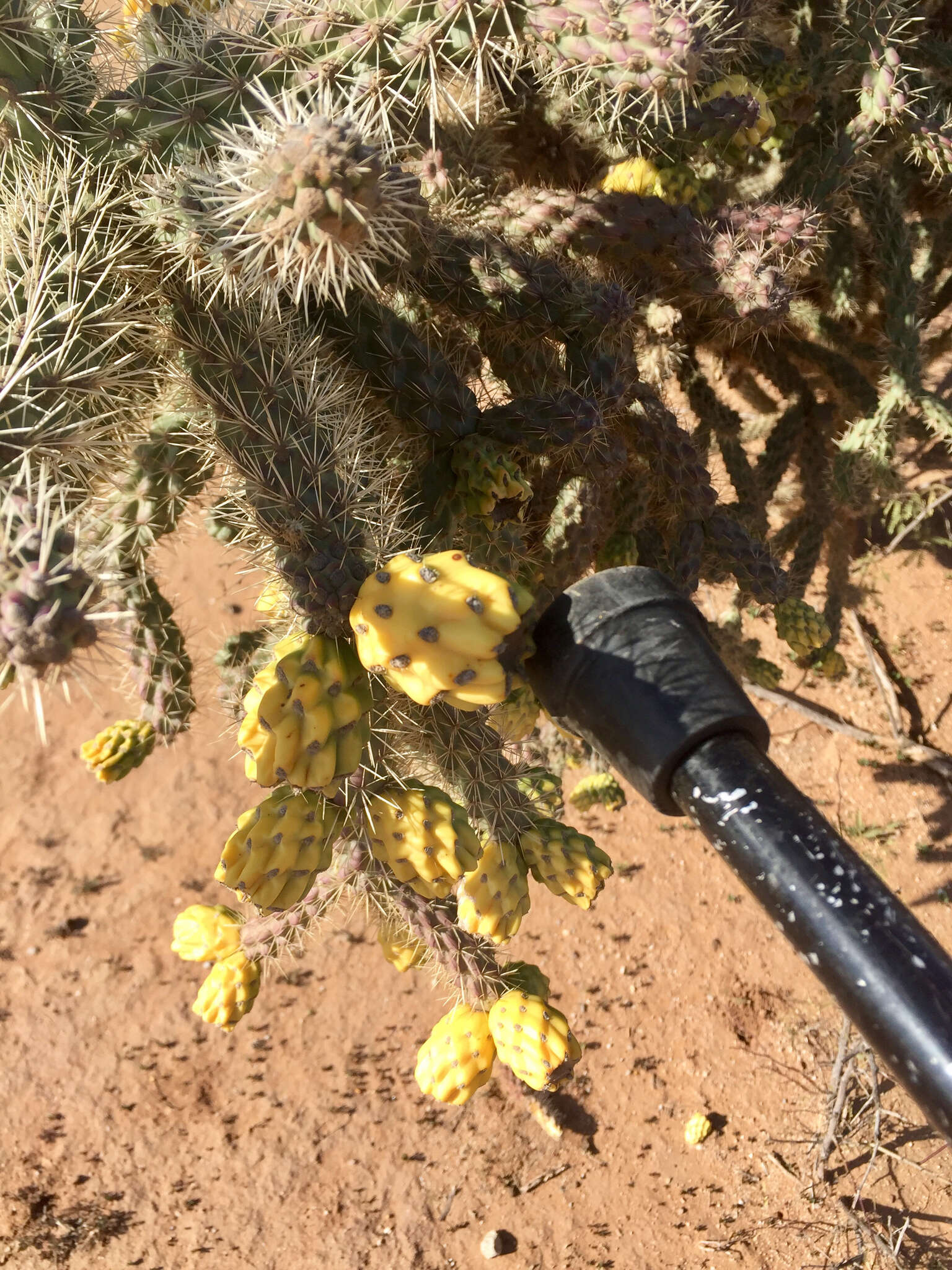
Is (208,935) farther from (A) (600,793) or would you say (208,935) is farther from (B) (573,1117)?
(B) (573,1117)

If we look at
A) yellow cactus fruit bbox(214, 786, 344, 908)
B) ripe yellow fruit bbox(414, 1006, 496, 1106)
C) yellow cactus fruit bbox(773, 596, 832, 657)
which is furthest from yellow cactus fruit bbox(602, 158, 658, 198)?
ripe yellow fruit bbox(414, 1006, 496, 1106)

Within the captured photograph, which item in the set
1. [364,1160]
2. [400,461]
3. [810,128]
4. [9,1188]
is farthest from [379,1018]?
[810,128]

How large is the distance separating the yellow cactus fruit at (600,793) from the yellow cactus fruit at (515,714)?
119 cm

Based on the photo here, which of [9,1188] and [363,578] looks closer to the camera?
[363,578]

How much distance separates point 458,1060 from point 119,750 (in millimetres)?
1207

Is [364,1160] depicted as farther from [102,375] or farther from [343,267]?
[343,267]

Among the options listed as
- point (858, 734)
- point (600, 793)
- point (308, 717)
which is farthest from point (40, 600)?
point (858, 734)

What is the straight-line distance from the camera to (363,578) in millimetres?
1181

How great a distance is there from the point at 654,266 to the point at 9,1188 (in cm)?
389

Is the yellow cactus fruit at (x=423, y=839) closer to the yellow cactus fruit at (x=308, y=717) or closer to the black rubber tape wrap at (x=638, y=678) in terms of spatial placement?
the yellow cactus fruit at (x=308, y=717)

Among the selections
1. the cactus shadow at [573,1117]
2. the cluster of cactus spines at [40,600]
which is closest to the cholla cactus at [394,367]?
the cluster of cactus spines at [40,600]

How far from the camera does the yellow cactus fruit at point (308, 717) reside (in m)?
1.08

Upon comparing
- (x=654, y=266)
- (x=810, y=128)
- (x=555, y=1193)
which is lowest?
(x=555, y=1193)

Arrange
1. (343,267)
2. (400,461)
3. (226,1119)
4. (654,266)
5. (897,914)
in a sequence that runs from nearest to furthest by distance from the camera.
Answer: (897,914) < (343,267) < (400,461) < (654,266) < (226,1119)
